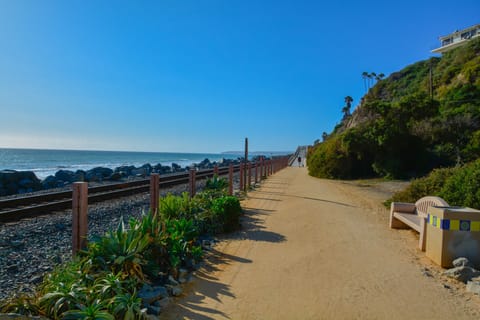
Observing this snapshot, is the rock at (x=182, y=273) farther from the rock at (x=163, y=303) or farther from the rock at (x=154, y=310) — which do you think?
the rock at (x=154, y=310)

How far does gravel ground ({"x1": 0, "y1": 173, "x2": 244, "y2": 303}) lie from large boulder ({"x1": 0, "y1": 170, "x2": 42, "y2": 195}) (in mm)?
10481

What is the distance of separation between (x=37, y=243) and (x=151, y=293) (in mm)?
3310

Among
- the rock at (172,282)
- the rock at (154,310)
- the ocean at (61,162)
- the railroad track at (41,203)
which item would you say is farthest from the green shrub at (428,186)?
the ocean at (61,162)

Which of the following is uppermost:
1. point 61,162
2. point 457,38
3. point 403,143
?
point 457,38

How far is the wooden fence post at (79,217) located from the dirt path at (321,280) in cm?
152

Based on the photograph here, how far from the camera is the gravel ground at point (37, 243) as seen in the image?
3.96m

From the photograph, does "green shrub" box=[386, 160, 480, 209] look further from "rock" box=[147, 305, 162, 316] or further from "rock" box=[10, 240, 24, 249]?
"rock" box=[10, 240, 24, 249]

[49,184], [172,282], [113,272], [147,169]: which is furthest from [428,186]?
[147,169]

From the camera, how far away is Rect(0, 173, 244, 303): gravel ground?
13.0ft

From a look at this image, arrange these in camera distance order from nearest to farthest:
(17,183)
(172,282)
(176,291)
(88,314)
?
(88,314), (176,291), (172,282), (17,183)

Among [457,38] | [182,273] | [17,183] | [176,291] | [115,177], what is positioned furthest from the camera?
[457,38]

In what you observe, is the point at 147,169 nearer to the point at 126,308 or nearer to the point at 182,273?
the point at 182,273

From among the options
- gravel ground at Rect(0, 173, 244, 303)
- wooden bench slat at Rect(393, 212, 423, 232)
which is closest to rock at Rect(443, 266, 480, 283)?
wooden bench slat at Rect(393, 212, 423, 232)

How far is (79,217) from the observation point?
4.02m
